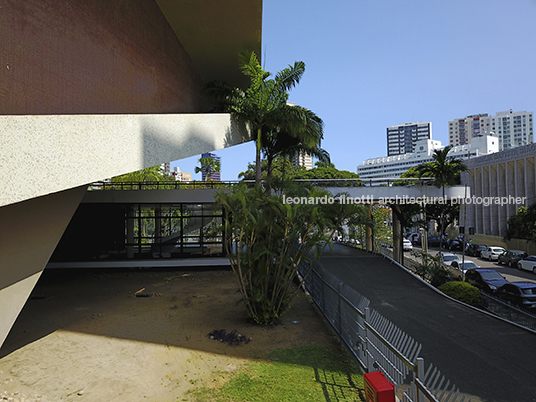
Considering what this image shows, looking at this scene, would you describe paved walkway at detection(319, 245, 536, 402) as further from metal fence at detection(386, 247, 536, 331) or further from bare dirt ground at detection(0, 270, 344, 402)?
bare dirt ground at detection(0, 270, 344, 402)

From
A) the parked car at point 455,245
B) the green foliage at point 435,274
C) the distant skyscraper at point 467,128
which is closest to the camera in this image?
the green foliage at point 435,274

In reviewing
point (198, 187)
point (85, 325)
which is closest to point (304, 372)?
point (85, 325)

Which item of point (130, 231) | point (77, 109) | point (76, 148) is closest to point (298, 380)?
point (76, 148)

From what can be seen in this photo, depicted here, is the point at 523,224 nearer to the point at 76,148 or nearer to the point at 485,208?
the point at 485,208

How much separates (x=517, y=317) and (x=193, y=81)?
1880 cm

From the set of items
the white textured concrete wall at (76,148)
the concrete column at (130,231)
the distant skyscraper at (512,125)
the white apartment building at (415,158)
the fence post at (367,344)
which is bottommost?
the fence post at (367,344)

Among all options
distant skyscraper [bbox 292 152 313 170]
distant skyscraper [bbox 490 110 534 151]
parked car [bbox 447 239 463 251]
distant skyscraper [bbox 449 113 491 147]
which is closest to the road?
parked car [bbox 447 239 463 251]

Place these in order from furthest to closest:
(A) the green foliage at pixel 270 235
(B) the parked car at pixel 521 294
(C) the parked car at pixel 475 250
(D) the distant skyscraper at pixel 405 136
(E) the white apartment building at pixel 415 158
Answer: (D) the distant skyscraper at pixel 405 136, (E) the white apartment building at pixel 415 158, (C) the parked car at pixel 475 250, (B) the parked car at pixel 521 294, (A) the green foliage at pixel 270 235

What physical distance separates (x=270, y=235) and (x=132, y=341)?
15.1 feet

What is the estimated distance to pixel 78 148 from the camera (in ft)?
18.5

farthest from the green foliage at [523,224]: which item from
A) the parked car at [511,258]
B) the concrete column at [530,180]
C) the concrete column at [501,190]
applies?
the concrete column at [501,190]

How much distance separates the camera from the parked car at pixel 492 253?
103ft

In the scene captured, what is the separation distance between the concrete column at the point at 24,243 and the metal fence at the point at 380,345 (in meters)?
6.74

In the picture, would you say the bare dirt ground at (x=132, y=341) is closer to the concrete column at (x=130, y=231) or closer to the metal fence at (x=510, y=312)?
the concrete column at (x=130, y=231)
